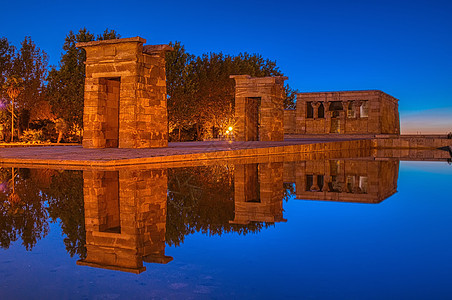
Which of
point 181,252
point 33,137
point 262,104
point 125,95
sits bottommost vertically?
point 181,252

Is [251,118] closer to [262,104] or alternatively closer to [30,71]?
[262,104]

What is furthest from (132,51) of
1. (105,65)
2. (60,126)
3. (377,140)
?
(377,140)

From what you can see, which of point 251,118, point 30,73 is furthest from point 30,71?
point 251,118

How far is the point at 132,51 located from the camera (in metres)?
16.4

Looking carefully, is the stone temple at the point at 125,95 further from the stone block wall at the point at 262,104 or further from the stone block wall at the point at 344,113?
the stone block wall at the point at 344,113

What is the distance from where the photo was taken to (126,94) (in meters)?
16.4

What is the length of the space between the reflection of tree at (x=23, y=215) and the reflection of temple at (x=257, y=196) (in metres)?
2.06

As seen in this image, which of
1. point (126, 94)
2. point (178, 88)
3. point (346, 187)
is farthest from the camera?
point (178, 88)

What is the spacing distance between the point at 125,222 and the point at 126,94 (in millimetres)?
12491

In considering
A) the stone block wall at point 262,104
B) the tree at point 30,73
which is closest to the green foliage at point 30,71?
the tree at point 30,73

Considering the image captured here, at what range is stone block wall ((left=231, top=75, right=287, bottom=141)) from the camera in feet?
81.5

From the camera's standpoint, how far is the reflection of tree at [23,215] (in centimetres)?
405

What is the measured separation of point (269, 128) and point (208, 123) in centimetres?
1524

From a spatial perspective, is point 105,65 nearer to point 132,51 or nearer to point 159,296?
point 132,51
